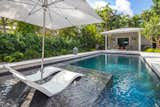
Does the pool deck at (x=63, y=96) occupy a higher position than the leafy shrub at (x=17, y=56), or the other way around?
the leafy shrub at (x=17, y=56)

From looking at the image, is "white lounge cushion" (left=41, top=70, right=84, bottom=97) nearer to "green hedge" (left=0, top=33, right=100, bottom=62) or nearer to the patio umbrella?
the patio umbrella

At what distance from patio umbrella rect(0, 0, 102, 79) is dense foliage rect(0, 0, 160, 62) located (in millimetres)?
7206

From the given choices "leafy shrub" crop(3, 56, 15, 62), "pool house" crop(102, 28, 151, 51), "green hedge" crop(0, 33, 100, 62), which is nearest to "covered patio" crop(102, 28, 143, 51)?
"pool house" crop(102, 28, 151, 51)

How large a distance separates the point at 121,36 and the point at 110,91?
23.4m

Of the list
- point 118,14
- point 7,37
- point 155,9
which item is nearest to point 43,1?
point 7,37

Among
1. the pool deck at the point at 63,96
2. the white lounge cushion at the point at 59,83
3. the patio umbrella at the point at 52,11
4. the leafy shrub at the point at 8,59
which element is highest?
the patio umbrella at the point at 52,11

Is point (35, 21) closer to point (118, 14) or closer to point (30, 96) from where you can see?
point (30, 96)

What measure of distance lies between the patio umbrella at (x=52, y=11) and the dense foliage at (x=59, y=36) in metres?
7.21

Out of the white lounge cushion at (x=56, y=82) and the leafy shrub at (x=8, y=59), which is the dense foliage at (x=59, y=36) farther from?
the white lounge cushion at (x=56, y=82)

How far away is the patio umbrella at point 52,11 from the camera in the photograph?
4.98m

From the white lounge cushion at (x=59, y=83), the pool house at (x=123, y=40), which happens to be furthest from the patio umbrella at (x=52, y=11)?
the pool house at (x=123, y=40)

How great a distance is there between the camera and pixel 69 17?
6.01 m

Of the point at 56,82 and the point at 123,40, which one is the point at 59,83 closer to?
the point at 56,82

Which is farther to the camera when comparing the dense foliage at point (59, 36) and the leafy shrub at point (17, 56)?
the dense foliage at point (59, 36)
